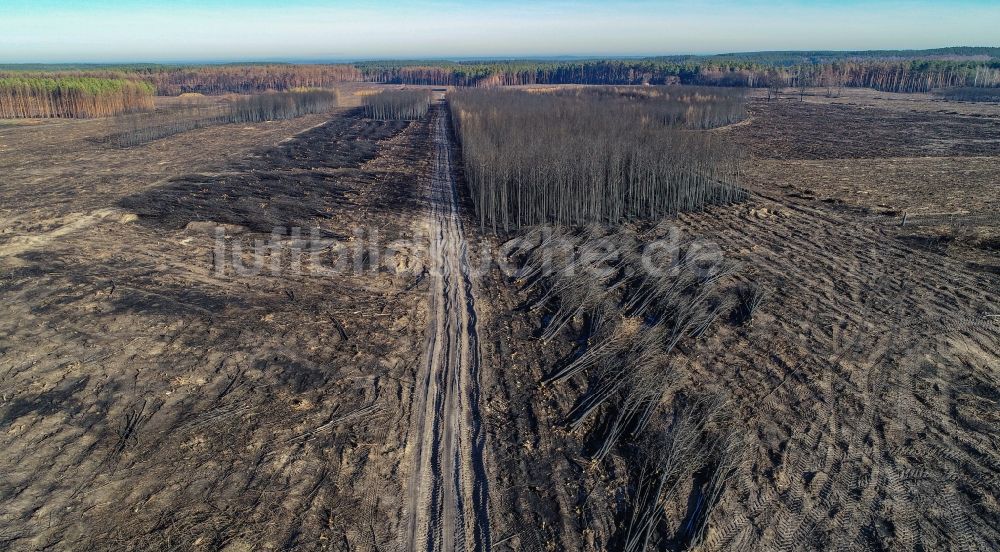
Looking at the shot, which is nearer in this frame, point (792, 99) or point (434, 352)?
point (434, 352)

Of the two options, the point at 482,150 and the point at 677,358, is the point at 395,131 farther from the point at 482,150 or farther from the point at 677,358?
the point at 677,358

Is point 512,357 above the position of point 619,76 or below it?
below

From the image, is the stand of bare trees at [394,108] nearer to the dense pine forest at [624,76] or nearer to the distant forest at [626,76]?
the dense pine forest at [624,76]

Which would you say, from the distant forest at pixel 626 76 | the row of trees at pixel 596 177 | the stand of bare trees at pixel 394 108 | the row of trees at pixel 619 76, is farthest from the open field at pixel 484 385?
the distant forest at pixel 626 76

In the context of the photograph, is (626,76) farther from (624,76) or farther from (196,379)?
(196,379)

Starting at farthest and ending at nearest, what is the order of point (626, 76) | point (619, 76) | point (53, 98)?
point (619, 76), point (626, 76), point (53, 98)

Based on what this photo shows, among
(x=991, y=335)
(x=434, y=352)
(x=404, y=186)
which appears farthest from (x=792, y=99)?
(x=434, y=352)

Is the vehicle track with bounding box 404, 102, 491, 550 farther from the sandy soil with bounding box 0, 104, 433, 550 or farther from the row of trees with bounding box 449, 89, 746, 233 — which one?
the row of trees with bounding box 449, 89, 746, 233

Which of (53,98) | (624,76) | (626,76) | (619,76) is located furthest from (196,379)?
(619,76)
